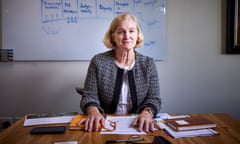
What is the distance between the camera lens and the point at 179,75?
2477mm

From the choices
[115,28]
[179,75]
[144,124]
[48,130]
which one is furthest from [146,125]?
[179,75]

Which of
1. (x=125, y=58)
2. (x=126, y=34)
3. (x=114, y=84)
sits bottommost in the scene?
(x=114, y=84)

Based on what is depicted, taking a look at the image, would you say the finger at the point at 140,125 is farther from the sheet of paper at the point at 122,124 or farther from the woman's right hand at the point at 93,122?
the woman's right hand at the point at 93,122

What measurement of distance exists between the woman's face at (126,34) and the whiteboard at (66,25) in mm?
864

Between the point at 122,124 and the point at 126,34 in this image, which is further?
the point at 126,34

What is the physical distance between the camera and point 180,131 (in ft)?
3.30

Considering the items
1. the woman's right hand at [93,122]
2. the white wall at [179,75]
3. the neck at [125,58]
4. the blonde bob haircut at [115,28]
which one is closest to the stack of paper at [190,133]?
the woman's right hand at [93,122]

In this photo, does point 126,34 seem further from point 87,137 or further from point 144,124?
point 87,137

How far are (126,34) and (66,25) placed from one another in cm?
103

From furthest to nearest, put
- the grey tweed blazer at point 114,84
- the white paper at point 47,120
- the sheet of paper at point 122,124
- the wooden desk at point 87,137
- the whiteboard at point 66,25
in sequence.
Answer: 1. the whiteboard at point 66,25
2. the grey tweed blazer at point 114,84
3. the white paper at point 47,120
4. the sheet of paper at point 122,124
5. the wooden desk at point 87,137

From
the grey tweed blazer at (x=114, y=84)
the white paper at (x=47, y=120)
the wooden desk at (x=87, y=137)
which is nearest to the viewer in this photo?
the wooden desk at (x=87, y=137)

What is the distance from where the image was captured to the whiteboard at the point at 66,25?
2.33 meters

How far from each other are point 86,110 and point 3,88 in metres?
1.49

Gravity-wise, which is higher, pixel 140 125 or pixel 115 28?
pixel 115 28
